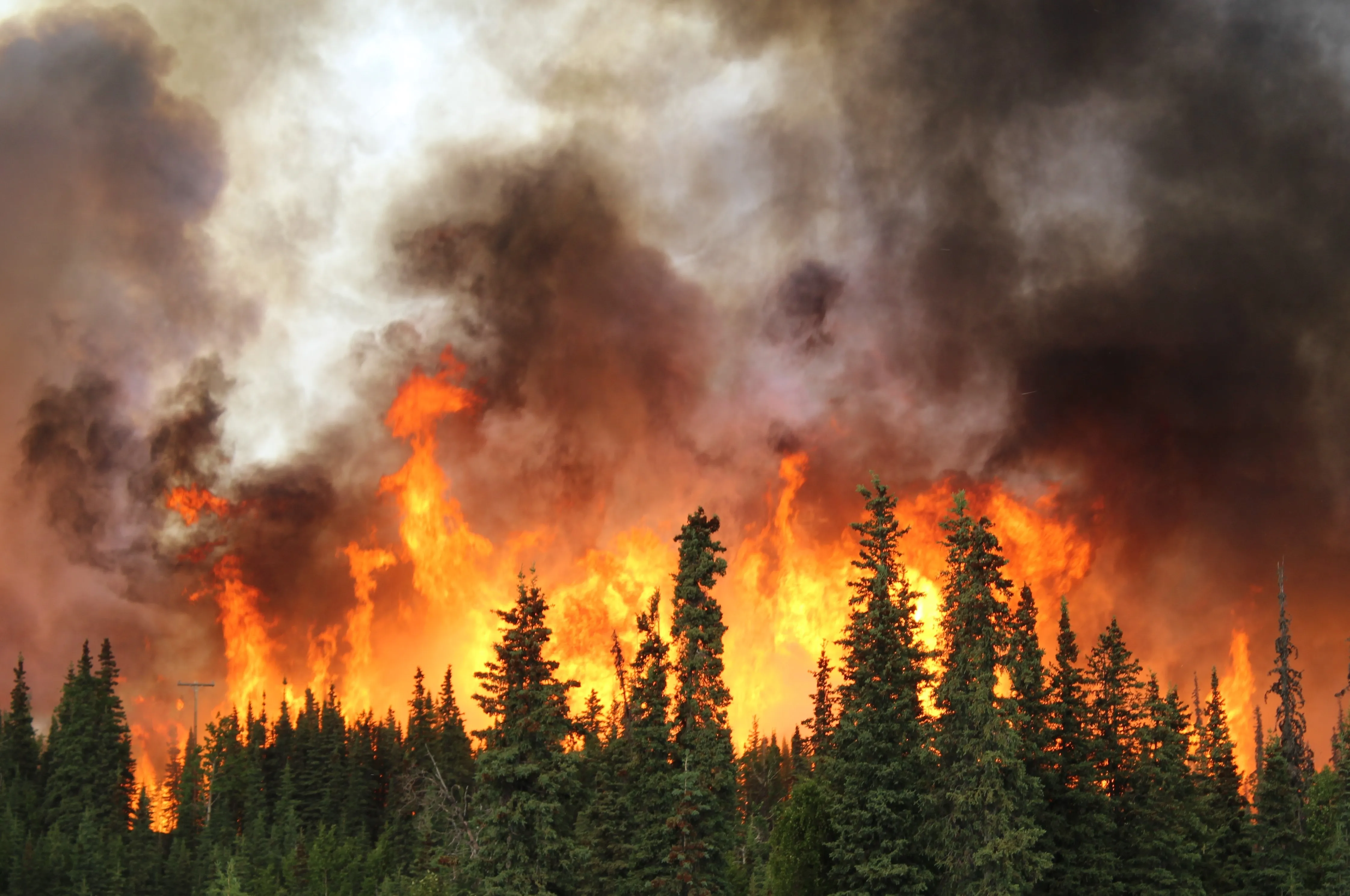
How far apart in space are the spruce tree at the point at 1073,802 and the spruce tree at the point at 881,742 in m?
7.81

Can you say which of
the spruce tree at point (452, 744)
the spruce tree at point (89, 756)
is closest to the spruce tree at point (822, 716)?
the spruce tree at point (452, 744)

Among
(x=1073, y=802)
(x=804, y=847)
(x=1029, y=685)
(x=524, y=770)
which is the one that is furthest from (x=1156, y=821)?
(x=524, y=770)

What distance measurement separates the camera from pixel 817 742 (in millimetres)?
67500

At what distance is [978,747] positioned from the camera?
43.9 m

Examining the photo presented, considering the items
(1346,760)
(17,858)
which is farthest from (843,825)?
(17,858)

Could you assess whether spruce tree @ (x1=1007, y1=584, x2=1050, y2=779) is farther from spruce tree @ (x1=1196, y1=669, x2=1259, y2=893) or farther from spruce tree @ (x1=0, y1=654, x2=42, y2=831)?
spruce tree @ (x1=0, y1=654, x2=42, y2=831)

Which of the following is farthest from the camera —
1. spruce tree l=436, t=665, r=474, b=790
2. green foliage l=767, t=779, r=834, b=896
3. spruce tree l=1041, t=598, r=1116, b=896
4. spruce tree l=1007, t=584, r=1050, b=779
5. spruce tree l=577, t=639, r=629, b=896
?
spruce tree l=436, t=665, r=474, b=790

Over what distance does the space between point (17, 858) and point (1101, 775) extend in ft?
290

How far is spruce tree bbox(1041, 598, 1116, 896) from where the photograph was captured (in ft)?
165

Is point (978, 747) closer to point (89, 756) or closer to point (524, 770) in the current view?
point (524, 770)

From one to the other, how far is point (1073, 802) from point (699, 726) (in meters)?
19.6

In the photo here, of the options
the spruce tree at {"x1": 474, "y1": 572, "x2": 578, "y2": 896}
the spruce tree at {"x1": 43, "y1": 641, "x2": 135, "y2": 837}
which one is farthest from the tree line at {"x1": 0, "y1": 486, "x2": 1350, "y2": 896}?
the spruce tree at {"x1": 43, "y1": 641, "x2": 135, "y2": 837}

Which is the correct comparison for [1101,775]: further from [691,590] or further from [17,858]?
[17,858]

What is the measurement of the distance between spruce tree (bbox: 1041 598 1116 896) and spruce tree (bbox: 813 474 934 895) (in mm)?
7815
